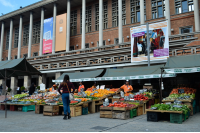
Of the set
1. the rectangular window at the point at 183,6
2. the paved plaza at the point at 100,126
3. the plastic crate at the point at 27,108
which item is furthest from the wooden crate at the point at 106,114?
the rectangular window at the point at 183,6

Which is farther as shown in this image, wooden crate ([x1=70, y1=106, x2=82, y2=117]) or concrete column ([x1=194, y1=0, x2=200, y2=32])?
concrete column ([x1=194, y1=0, x2=200, y2=32])

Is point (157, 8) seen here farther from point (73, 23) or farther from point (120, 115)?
point (120, 115)

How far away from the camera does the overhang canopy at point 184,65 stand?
11.9 meters

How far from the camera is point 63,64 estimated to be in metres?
32.2

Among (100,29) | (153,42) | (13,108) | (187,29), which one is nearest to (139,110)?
(13,108)

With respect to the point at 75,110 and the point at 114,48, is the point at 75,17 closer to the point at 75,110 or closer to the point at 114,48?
the point at 114,48

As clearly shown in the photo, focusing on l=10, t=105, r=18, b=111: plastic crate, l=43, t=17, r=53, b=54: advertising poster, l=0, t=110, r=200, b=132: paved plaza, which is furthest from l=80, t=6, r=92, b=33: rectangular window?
l=0, t=110, r=200, b=132: paved plaza

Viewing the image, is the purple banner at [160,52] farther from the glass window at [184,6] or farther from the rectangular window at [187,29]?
the glass window at [184,6]

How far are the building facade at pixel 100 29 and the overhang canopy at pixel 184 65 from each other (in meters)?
7.38

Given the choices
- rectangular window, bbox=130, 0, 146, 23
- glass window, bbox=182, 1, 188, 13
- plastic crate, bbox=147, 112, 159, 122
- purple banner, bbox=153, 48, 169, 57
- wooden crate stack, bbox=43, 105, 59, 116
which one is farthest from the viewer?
rectangular window, bbox=130, 0, 146, 23

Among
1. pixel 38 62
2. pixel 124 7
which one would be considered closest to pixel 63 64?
pixel 38 62

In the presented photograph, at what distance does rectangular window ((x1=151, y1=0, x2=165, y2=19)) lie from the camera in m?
29.7

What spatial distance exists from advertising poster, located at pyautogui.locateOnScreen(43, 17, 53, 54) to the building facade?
3.37 ft

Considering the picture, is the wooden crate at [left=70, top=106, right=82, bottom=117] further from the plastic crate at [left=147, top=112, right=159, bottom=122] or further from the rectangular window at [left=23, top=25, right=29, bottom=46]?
the rectangular window at [left=23, top=25, right=29, bottom=46]
